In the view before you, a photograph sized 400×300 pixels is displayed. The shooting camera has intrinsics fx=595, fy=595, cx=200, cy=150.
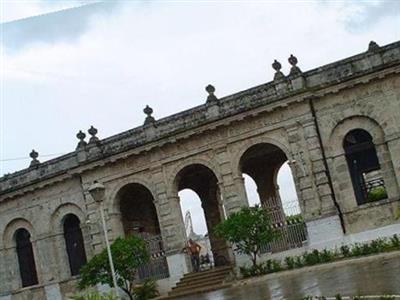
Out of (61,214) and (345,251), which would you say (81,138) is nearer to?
(61,214)

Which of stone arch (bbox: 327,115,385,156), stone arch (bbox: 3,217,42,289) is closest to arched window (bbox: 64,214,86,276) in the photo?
stone arch (bbox: 3,217,42,289)

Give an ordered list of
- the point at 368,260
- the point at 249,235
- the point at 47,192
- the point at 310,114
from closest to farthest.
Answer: the point at 368,260, the point at 249,235, the point at 310,114, the point at 47,192

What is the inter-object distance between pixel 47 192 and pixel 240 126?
931 cm

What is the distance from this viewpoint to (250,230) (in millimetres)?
20016

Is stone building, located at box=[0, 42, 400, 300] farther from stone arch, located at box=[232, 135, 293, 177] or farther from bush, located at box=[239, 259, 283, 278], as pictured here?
bush, located at box=[239, 259, 283, 278]

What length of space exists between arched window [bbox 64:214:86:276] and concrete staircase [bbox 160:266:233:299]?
5.82 meters

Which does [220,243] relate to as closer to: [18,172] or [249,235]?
[249,235]

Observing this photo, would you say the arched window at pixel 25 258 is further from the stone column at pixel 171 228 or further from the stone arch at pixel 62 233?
the stone column at pixel 171 228

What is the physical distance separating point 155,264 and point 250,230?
5320mm

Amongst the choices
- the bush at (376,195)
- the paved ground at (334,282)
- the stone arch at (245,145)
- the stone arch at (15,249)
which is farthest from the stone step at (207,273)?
the stone arch at (15,249)

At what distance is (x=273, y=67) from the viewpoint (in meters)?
22.1

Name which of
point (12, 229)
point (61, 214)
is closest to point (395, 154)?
point (61, 214)

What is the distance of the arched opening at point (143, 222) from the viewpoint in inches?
930

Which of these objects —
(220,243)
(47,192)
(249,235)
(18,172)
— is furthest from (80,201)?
(249,235)
